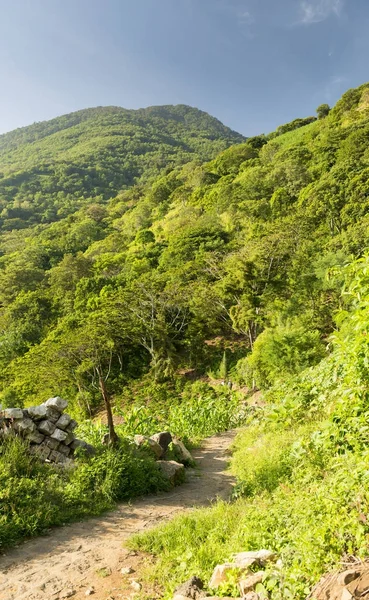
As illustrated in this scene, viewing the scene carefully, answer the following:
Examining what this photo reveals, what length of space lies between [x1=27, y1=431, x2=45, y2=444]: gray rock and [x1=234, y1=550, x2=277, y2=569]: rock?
5019 mm

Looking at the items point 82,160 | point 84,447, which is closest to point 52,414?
point 84,447

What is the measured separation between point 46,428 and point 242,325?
17217 millimetres

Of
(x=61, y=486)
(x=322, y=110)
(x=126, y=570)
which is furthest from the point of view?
(x=322, y=110)

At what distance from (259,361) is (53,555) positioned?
12871mm

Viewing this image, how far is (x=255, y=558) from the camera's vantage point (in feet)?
9.59

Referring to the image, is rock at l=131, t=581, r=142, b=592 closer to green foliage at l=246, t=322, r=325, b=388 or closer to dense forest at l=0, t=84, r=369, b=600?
dense forest at l=0, t=84, r=369, b=600

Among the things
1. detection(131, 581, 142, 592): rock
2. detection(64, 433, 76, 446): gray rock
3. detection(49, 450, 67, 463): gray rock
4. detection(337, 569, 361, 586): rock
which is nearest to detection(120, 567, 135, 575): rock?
detection(131, 581, 142, 592): rock

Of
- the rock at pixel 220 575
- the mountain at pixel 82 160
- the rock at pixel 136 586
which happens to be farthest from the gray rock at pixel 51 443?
the mountain at pixel 82 160

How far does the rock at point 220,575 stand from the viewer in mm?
2867

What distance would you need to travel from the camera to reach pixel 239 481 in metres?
6.09

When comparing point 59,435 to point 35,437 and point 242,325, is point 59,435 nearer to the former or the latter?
point 35,437

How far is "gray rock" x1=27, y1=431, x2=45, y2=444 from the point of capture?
6.78 meters

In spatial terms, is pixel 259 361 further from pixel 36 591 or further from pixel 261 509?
pixel 36 591

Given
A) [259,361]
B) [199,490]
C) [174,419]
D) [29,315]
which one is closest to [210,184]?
[29,315]
